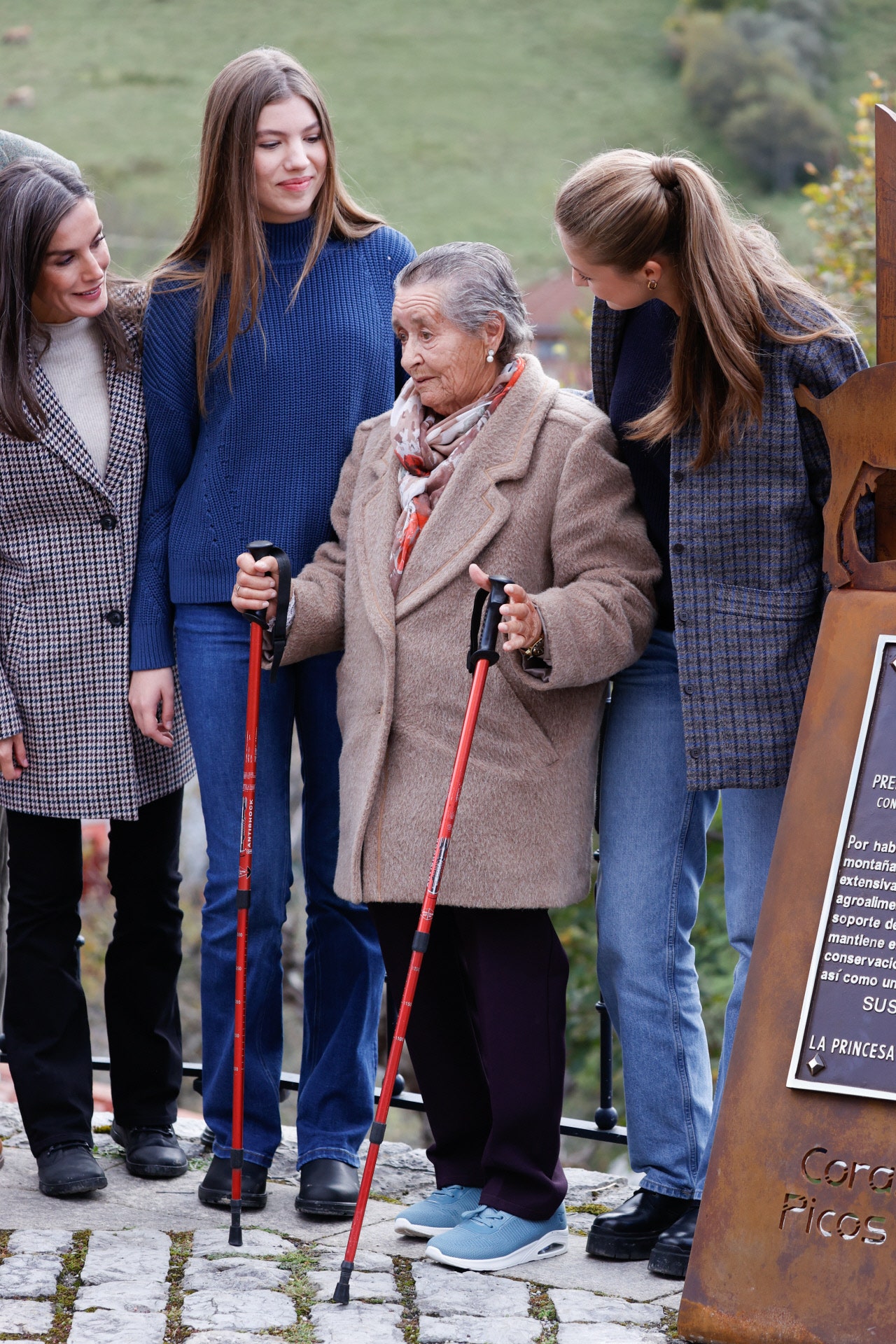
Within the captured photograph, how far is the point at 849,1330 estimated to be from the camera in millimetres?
Answer: 2225

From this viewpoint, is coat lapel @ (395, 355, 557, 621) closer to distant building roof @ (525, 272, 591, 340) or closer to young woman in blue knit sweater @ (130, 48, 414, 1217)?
young woman in blue knit sweater @ (130, 48, 414, 1217)

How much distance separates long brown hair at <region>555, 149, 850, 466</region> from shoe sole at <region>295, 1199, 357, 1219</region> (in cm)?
157

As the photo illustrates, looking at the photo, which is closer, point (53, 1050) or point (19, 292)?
point (19, 292)

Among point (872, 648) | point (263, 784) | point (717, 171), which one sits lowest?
point (263, 784)

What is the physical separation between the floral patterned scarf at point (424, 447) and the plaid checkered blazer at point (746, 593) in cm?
41

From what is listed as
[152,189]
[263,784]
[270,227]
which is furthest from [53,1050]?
[152,189]

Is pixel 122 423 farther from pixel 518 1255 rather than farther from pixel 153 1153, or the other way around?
pixel 518 1255

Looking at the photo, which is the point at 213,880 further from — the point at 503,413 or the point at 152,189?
the point at 152,189

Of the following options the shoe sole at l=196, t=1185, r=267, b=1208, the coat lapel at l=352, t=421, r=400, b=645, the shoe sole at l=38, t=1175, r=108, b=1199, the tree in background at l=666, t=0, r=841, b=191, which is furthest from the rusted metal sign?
the tree in background at l=666, t=0, r=841, b=191

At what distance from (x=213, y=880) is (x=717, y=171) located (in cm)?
169

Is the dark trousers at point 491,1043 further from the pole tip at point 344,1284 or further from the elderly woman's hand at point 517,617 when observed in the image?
the elderly woman's hand at point 517,617

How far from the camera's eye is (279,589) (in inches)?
111

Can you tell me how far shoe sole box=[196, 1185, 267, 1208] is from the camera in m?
3.03

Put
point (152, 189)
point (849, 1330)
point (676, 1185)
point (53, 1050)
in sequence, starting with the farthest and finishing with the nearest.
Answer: point (152, 189) → point (53, 1050) → point (676, 1185) → point (849, 1330)
